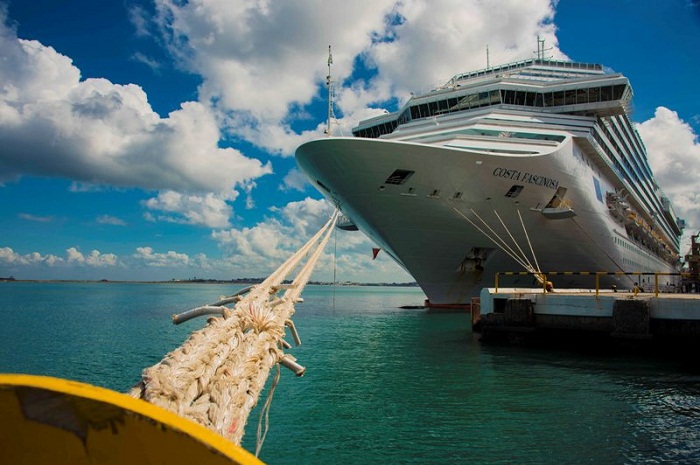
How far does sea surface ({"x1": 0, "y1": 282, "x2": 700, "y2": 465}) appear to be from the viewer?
25.2 feet

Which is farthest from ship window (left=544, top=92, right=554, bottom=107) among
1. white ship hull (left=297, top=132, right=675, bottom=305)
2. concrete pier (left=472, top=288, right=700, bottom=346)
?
concrete pier (left=472, top=288, right=700, bottom=346)

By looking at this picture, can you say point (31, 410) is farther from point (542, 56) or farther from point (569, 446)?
point (542, 56)

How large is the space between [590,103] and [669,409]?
24.8 meters

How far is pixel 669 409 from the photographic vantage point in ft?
33.1

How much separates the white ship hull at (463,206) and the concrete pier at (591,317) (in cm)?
543

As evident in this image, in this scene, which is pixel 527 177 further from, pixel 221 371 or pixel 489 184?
pixel 221 371

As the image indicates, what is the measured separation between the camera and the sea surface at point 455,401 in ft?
25.2

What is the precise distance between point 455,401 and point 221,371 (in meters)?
8.89

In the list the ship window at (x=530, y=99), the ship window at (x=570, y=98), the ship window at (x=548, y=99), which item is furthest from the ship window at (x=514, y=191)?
the ship window at (x=570, y=98)

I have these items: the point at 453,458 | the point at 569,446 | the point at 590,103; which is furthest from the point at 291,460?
the point at 590,103

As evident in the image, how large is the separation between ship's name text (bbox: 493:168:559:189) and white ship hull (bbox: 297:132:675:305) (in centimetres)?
5

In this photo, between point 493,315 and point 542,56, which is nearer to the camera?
point 493,315

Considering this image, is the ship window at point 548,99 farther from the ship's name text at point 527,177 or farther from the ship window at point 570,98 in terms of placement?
the ship's name text at point 527,177

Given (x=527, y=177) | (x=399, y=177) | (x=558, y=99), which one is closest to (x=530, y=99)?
(x=558, y=99)
